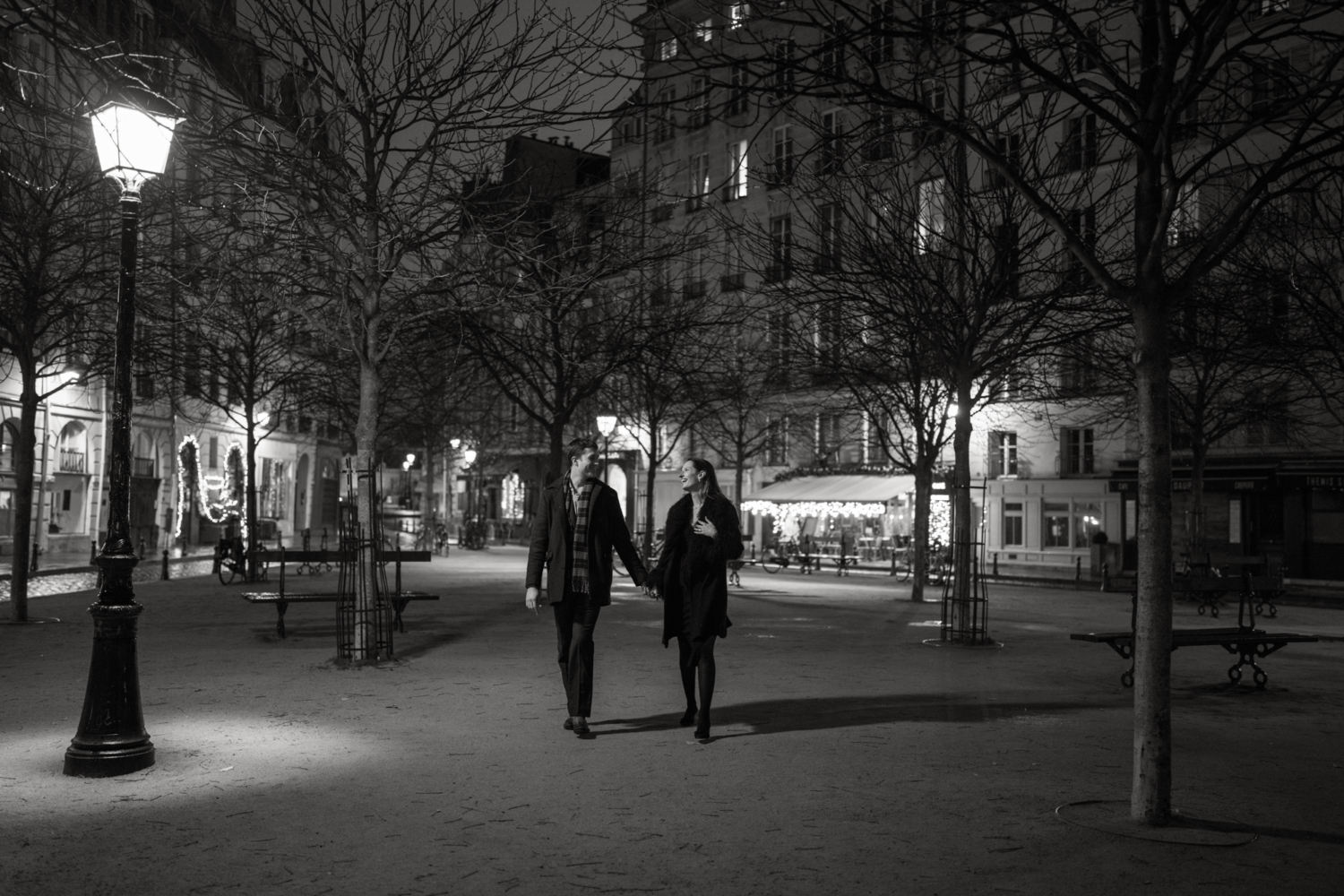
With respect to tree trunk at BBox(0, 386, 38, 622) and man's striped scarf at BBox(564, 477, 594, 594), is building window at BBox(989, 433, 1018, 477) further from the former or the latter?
man's striped scarf at BBox(564, 477, 594, 594)

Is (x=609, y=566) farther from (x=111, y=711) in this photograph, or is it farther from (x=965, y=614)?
(x=965, y=614)

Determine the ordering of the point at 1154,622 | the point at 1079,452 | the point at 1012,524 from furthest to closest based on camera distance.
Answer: the point at 1012,524 → the point at 1079,452 → the point at 1154,622

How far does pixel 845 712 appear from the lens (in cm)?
912

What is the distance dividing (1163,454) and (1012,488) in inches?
1509

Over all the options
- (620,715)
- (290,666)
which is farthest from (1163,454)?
(290,666)

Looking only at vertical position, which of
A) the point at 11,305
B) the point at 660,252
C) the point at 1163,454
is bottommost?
the point at 1163,454

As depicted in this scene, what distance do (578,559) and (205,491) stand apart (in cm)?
4216

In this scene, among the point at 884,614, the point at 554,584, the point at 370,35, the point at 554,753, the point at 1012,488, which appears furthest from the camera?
the point at 1012,488

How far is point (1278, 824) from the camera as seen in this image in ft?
19.0

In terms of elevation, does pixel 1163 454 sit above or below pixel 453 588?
above

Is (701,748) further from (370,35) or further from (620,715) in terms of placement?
(370,35)

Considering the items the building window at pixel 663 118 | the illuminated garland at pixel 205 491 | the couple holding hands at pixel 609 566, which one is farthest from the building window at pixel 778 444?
the couple holding hands at pixel 609 566

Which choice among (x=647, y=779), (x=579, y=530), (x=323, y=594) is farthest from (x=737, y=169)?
(x=323, y=594)

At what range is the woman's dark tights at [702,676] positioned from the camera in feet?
25.6
